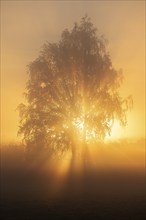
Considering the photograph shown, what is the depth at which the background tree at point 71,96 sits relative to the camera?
38.0 metres

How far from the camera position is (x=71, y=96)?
129 ft

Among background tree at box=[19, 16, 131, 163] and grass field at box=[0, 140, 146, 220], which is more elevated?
background tree at box=[19, 16, 131, 163]

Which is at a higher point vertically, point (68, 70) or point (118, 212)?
point (68, 70)

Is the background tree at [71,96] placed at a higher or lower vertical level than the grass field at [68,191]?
higher

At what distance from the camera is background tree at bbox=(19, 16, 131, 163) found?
38031mm

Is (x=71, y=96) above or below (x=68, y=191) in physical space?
above

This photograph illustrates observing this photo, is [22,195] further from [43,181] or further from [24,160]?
[24,160]

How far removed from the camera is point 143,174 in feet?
129

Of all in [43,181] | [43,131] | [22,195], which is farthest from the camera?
[43,131]

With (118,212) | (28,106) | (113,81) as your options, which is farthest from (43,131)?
(118,212)

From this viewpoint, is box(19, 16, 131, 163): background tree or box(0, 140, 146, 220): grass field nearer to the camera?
box(0, 140, 146, 220): grass field

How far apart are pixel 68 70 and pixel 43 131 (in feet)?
22.2

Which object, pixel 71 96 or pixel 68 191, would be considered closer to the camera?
pixel 68 191

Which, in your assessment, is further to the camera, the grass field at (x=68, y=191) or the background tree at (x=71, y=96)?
the background tree at (x=71, y=96)
